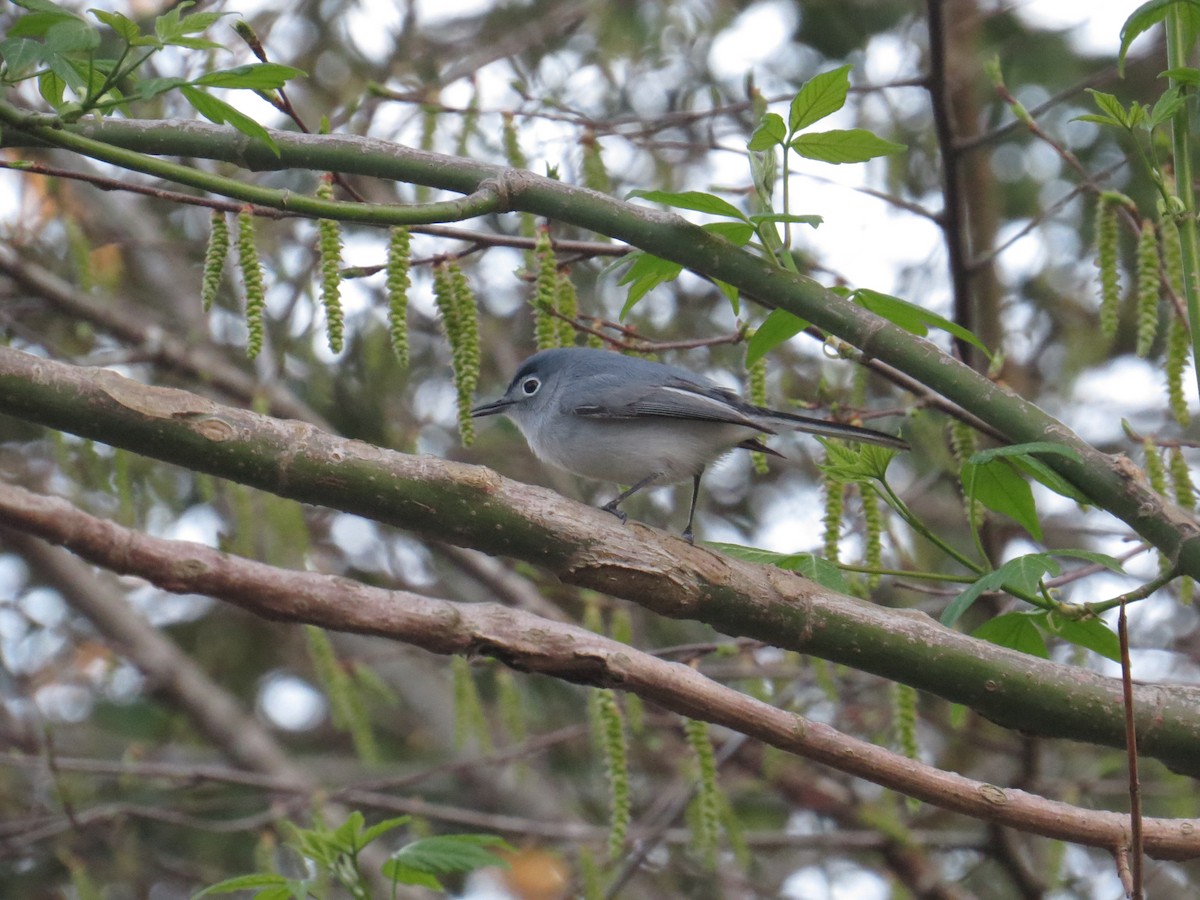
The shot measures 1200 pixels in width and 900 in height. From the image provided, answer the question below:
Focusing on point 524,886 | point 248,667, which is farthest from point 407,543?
point 524,886

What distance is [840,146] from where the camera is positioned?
232 cm

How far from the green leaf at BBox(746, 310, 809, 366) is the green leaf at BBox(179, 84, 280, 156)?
3.16ft

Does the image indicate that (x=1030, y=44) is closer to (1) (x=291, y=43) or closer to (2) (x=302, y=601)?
(1) (x=291, y=43)

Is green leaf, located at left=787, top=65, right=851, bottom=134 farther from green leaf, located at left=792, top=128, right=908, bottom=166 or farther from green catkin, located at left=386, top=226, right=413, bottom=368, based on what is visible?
green catkin, located at left=386, top=226, right=413, bottom=368

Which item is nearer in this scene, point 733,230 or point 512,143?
point 733,230

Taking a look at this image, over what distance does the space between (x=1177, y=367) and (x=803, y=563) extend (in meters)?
1.09

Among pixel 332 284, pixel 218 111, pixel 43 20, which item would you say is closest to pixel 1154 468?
pixel 332 284

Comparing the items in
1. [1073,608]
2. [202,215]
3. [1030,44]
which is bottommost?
[1073,608]

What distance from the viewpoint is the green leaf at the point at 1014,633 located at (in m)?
2.43

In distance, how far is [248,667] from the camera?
723cm

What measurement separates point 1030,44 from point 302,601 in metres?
5.10

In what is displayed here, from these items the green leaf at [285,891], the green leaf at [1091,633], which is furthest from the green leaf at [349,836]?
the green leaf at [1091,633]

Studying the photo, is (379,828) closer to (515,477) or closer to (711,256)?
(711,256)

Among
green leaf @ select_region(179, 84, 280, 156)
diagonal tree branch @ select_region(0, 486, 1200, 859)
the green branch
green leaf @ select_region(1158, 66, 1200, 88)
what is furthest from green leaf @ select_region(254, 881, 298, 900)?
green leaf @ select_region(1158, 66, 1200, 88)
